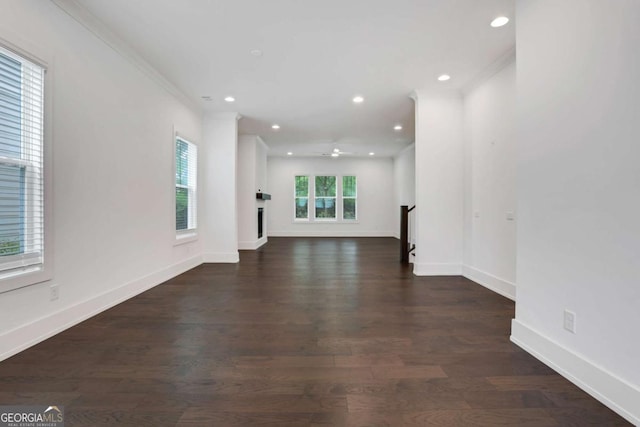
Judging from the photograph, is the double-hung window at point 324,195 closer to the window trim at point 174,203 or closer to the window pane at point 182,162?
the window trim at point 174,203

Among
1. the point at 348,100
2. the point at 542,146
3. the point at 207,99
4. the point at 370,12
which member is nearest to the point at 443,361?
the point at 542,146

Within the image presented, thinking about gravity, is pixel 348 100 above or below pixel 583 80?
above

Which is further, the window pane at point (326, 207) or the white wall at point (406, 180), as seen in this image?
the window pane at point (326, 207)

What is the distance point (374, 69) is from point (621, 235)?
9.82 feet

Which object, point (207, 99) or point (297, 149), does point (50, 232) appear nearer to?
point (207, 99)

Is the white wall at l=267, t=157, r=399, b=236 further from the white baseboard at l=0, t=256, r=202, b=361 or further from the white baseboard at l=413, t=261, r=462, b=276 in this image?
the white baseboard at l=0, t=256, r=202, b=361

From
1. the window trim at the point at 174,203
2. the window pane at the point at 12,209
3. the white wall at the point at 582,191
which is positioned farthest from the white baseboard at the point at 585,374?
the window trim at the point at 174,203

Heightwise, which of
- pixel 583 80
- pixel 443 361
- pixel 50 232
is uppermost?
pixel 583 80

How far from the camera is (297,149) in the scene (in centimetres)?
893

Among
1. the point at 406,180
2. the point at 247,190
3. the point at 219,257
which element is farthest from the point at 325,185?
the point at 219,257

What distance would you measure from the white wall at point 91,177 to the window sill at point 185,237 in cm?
45

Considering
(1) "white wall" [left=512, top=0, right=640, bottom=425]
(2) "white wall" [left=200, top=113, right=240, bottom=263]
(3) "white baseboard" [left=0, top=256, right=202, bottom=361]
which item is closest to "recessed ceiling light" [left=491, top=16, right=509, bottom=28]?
(1) "white wall" [left=512, top=0, right=640, bottom=425]

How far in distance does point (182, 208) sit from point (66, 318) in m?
2.52

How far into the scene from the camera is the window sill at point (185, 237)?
4.47 m
